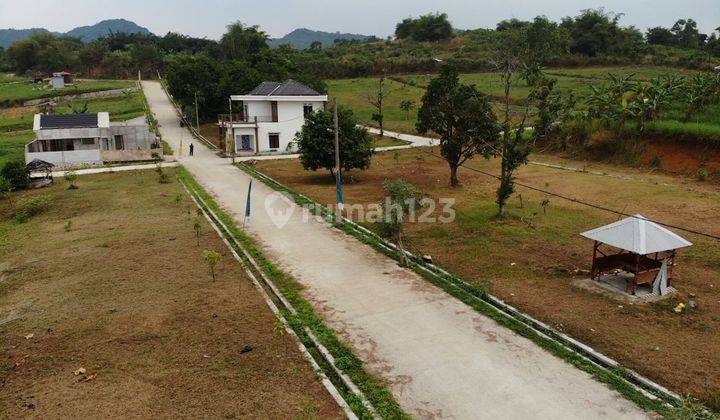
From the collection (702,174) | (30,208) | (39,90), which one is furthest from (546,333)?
(39,90)

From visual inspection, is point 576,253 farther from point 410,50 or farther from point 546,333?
point 410,50

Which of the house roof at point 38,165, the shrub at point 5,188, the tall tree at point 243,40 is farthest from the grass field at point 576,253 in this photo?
the tall tree at point 243,40

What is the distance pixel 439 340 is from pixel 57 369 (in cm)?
747

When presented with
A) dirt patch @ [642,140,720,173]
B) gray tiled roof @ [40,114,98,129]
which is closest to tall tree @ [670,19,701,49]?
dirt patch @ [642,140,720,173]

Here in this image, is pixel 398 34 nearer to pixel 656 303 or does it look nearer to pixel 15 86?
pixel 15 86

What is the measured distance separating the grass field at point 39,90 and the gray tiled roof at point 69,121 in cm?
3744

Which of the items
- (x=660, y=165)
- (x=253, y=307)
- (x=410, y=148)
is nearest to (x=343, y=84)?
(x=410, y=148)

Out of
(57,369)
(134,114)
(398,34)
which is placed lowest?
(57,369)

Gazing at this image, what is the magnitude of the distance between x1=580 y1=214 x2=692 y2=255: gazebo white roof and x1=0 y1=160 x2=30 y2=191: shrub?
30.0m

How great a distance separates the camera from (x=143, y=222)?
21.1m

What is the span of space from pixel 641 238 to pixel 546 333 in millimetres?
3933

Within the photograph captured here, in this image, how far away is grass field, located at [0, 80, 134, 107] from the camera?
230 ft

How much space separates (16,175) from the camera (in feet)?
95.6

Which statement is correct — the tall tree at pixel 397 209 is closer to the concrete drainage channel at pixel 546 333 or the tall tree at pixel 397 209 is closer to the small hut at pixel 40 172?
the concrete drainage channel at pixel 546 333
